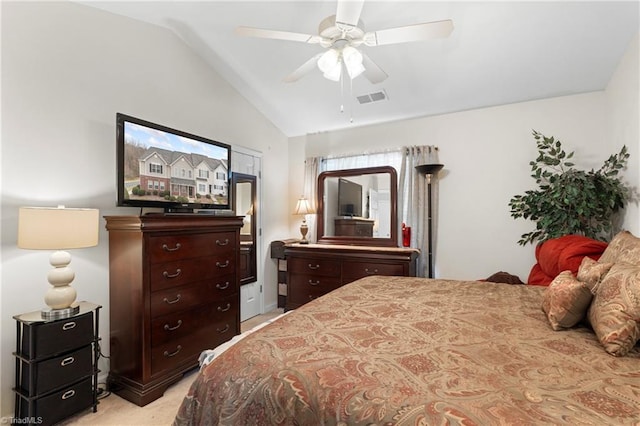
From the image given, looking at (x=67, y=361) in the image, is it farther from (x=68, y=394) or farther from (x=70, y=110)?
(x=70, y=110)

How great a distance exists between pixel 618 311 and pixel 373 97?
294 cm

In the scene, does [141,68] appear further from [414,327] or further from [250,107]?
[414,327]

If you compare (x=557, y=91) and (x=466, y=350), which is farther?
(x=557, y=91)

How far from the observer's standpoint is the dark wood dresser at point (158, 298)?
2.16 meters

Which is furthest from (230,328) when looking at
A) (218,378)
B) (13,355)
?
(218,378)

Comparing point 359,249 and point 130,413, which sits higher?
point 359,249

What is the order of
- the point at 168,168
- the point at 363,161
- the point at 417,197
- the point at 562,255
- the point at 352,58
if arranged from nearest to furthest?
the point at 352,58 < the point at 562,255 < the point at 168,168 < the point at 417,197 < the point at 363,161

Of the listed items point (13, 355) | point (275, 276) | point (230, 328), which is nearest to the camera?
point (13, 355)

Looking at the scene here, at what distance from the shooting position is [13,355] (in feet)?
6.29

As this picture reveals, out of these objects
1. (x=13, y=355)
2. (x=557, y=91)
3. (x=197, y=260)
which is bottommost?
(x=13, y=355)

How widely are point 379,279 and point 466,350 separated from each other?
1292 mm

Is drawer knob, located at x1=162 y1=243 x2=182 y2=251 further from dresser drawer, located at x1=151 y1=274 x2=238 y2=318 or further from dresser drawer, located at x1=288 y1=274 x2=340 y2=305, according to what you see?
dresser drawer, located at x1=288 y1=274 x2=340 y2=305

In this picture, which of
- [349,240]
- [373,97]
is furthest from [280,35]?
[349,240]

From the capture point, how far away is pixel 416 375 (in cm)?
90
